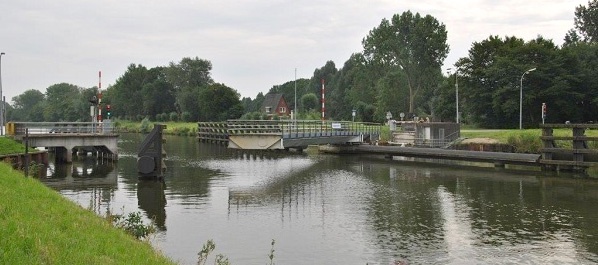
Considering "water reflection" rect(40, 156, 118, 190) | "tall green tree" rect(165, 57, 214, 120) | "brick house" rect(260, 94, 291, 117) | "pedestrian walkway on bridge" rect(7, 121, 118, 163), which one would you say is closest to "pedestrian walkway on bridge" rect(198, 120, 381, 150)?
"water reflection" rect(40, 156, 118, 190)

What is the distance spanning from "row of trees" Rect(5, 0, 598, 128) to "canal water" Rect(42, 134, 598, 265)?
24769 millimetres

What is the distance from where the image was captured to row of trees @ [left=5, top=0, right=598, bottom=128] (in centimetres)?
5453

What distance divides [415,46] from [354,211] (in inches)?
2210

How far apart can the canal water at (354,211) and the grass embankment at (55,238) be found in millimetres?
2840

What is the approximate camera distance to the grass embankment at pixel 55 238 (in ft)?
22.8

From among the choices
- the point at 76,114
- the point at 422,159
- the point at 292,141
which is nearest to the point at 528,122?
the point at 422,159

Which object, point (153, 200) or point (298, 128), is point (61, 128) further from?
point (153, 200)

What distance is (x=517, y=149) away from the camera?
36.9 meters

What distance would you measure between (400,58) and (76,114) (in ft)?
278

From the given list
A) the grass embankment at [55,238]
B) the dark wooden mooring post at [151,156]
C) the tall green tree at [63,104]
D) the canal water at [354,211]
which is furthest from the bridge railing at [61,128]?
the tall green tree at [63,104]

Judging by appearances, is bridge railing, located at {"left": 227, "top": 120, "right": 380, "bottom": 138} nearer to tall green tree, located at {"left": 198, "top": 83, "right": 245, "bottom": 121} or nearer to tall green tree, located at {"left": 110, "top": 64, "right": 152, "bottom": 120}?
tall green tree, located at {"left": 198, "top": 83, "right": 245, "bottom": 121}

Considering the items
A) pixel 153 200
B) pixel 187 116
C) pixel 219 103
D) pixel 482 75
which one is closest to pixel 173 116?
pixel 187 116

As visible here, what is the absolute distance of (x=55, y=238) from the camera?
26.6ft

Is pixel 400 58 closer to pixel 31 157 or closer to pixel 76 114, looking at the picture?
pixel 31 157
